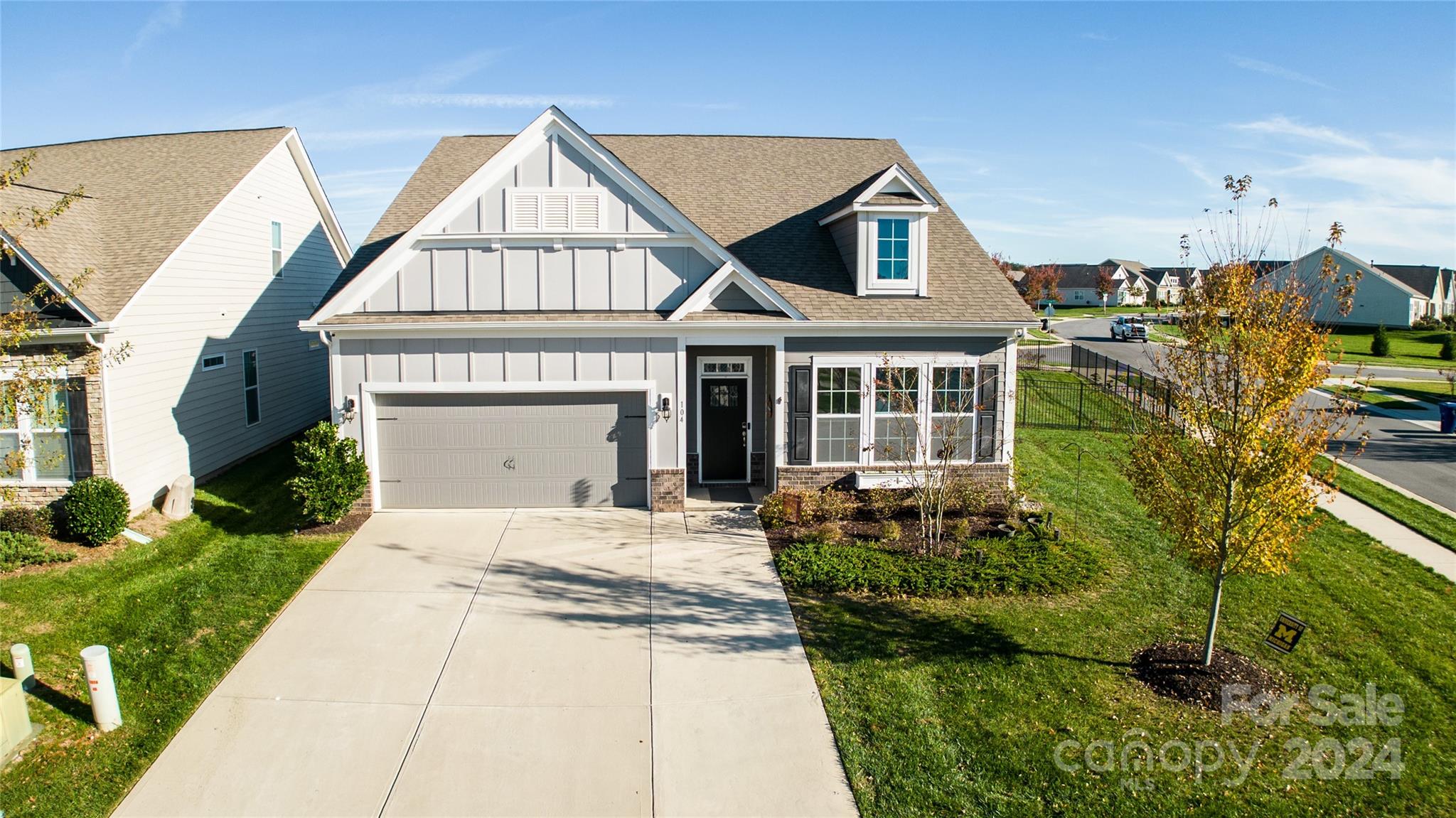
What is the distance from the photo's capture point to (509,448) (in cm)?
1480

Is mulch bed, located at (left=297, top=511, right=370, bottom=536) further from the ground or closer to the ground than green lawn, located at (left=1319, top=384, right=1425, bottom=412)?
closer to the ground

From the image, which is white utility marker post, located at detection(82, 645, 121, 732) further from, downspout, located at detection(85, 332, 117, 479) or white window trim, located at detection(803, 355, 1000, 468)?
white window trim, located at detection(803, 355, 1000, 468)

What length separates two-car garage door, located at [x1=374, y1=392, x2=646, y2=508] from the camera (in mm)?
14656

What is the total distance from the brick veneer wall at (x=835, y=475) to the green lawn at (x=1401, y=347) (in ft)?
88.5

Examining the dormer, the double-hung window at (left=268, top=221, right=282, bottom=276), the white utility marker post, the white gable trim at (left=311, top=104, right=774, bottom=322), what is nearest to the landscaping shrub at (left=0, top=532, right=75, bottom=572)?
the white gable trim at (left=311, top=104, right=774, bottom=322)

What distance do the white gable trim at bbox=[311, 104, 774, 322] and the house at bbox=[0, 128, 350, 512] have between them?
311 cm

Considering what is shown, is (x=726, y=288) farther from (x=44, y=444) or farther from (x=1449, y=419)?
(x=1449, y=419)

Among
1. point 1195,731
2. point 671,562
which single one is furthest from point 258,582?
point 1195,731

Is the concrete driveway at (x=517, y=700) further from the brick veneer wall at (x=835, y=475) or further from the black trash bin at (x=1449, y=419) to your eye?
the black trash bin at (x=1449, y=419)

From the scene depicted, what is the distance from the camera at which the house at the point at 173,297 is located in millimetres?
13258

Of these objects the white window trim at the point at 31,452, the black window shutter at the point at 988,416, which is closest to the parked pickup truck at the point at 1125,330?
the black window shutter at the point at 988,416

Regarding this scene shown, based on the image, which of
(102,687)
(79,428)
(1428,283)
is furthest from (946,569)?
(1428,283)

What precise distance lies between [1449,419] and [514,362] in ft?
79.6

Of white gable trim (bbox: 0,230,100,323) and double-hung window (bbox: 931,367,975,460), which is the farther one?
double-hung window (bbox: 931,367,975,460)
